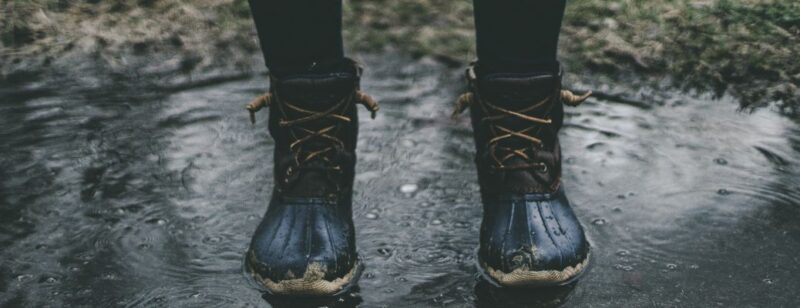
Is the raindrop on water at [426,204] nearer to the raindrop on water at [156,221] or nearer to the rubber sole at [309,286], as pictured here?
the rubber sole at [309,286]

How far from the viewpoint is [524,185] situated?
1.47m

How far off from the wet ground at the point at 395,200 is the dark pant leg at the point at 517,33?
0.37 metres

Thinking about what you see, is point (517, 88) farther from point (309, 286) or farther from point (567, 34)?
point (567, 34)

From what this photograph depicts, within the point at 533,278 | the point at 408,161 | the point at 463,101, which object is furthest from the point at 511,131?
the point at 408,161

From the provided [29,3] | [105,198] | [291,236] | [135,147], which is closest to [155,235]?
[105,198]

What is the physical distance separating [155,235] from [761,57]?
201 centimetres

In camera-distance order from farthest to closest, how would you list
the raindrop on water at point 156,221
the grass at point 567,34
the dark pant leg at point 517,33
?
the grass at point 567,34 < the raindrop on water at point 156,221 < the dark pant leg at point 517,33

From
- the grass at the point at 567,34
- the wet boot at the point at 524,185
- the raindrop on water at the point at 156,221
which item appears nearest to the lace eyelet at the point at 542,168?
the wet boot at the point at 524,185

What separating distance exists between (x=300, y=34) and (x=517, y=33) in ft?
1.24

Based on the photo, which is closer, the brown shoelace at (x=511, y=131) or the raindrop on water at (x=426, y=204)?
the brown shoelace at (x=511, y=131)

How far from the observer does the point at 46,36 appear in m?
3.03

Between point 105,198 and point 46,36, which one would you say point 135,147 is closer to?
point 105,198

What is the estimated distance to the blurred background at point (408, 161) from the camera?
4.71 feet

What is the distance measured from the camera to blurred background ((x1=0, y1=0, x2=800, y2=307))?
143 cm
